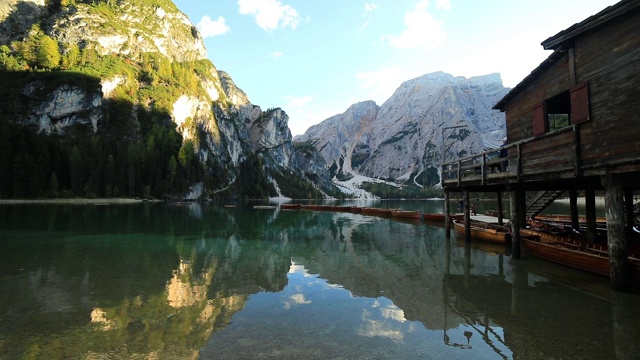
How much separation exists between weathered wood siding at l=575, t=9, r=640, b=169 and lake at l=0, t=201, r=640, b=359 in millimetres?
5290

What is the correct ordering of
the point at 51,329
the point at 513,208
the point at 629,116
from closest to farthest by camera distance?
1. the point at 51,329
2. the point at 629,116
3. the point at 513,208

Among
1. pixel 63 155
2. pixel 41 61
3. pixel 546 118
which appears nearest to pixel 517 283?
pixel 546 118

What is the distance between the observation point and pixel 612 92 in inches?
510

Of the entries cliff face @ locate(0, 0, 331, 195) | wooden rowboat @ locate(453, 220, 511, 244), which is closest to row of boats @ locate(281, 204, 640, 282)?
Result: wooden rowboat @ locate(453, 220, 511, 244)

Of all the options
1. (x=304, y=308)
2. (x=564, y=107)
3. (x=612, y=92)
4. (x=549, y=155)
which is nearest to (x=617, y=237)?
(x=549, y=155)

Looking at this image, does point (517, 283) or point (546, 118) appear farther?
point (546, 118)

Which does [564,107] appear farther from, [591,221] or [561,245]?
[561,245]

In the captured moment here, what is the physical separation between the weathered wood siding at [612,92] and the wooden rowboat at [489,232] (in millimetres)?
11202

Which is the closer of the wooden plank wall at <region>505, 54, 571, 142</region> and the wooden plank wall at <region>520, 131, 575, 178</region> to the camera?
the wooden plank wall at <region>520, 131, 575, 178</region>

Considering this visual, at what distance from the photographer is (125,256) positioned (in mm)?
19953

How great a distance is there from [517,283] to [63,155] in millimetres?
143259

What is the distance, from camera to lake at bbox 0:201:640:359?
7957mm

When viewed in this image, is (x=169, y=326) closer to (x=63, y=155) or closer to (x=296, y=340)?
(x=296, y=340)

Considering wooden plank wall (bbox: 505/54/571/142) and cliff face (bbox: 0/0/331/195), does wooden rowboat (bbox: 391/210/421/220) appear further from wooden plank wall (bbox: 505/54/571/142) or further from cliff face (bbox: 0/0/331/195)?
cliff face (bbox: 0/0/331/195)
